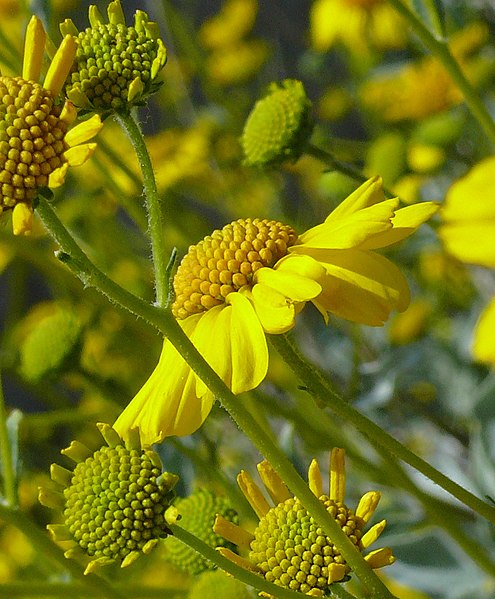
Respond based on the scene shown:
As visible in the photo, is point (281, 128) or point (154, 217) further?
point (281, 128)

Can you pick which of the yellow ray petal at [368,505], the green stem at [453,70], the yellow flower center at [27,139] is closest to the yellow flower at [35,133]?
the yellow flower center at [27,139]

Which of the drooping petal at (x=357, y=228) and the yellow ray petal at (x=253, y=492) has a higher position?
the drooping petal at (x=357, y=228)

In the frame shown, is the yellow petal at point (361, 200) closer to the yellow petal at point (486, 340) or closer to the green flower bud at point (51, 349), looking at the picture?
the yellow petal at point (486, 340)

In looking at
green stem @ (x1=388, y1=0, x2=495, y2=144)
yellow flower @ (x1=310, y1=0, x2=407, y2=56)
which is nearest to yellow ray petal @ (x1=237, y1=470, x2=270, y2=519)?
green stem @ (x1=388, y1=0, x2=495, y2=144)

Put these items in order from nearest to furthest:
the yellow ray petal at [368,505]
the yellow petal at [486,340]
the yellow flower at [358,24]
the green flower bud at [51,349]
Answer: the yellow petal at [486,340] → the yellow ray petal at [368,505] → the green flower bud at [51,349] → the yellow flower at [358,24]

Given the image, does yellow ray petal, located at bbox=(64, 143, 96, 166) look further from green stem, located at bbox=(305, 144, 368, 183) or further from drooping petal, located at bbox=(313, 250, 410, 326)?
green stem, located at bbox=(305, 144, 368, 183)

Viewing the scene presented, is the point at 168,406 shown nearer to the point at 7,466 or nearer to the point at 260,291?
the point at 260,291

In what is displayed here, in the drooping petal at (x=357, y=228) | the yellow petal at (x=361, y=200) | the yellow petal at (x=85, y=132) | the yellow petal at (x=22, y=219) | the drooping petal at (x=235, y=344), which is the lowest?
the drooping petal at (x=235, y=344)

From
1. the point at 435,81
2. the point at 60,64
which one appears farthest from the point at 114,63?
the point at 435,81
